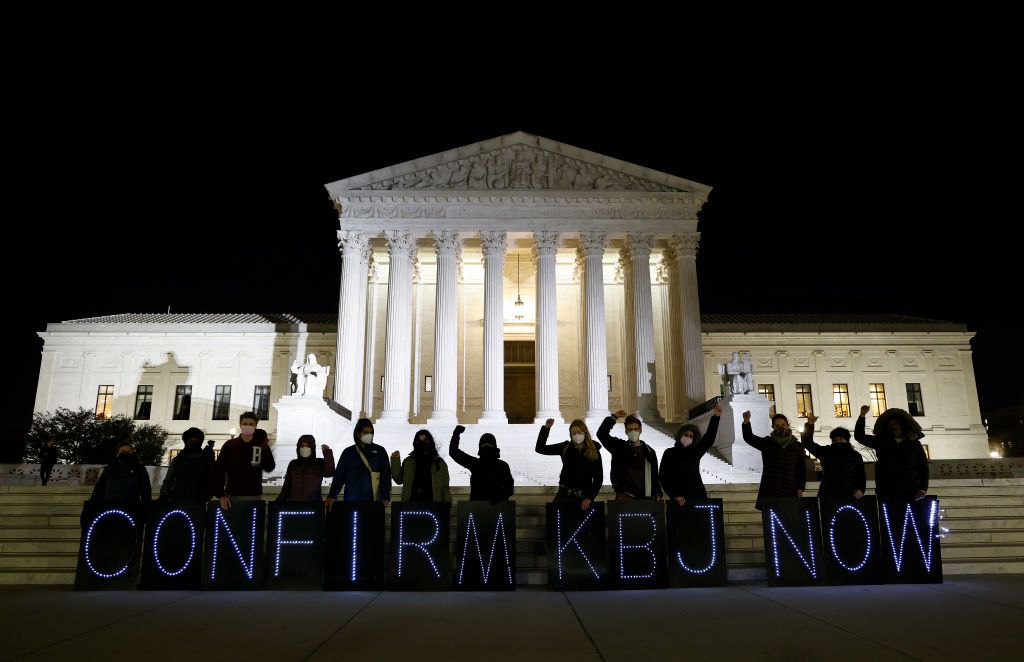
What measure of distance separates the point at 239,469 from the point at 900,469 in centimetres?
911

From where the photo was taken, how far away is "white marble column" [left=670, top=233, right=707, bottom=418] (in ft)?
94.5

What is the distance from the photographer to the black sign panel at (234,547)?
8.52 meters

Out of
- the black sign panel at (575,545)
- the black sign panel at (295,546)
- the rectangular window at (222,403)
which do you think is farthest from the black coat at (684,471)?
the rectangular window at (222,403)

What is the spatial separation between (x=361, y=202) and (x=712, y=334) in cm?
2198

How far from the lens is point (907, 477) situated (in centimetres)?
927

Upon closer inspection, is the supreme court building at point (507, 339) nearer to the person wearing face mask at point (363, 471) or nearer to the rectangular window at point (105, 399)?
the rectangular window at point (105, 399)

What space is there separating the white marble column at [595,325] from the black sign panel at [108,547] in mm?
20520

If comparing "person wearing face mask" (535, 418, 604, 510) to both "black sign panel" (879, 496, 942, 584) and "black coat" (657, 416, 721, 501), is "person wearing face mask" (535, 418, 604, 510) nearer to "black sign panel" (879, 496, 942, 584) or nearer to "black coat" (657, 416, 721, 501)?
"black coat" (657, 416, 721, 501)

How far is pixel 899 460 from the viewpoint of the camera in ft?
30.7

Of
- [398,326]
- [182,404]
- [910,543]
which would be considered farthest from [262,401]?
[910,543]

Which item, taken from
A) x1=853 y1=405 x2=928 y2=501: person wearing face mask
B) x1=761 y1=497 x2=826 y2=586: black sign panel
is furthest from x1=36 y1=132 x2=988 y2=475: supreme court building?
x1=761 y1=497 x2=826 y2=586: black sign panel

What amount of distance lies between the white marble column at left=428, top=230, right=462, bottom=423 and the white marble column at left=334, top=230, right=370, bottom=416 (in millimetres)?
3301

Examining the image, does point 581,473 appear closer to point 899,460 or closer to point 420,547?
point 420,547

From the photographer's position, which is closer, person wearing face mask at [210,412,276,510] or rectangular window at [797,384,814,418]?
person wearing face mask at [210,412,276,510]
